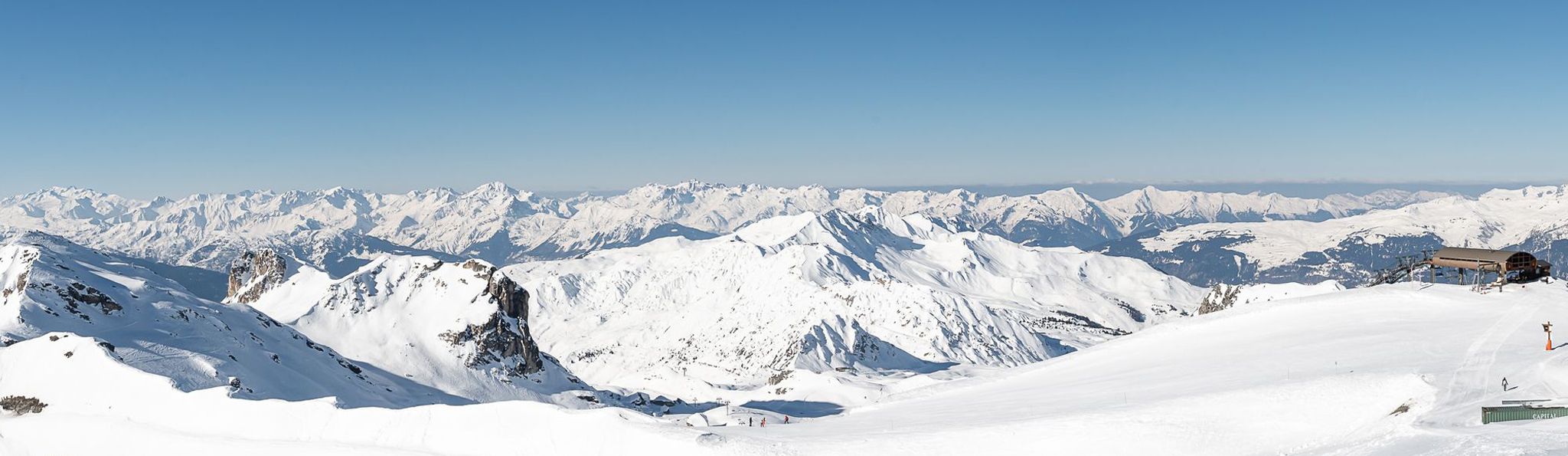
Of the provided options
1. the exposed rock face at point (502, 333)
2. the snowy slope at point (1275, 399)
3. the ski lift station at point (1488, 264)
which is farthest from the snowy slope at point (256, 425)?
the exposed rock face at point (502, 333)

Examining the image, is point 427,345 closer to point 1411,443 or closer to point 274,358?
point 274,358

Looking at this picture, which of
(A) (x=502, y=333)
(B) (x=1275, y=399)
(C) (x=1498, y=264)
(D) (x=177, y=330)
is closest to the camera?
(B) (x=1275, y=399)

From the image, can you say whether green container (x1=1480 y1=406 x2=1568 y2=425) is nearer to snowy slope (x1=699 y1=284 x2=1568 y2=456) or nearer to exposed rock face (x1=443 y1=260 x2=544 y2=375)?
snowy slope (x1=699 y1=284 x2=1568 y2=456)

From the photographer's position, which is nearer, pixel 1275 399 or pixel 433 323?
pixel 1275 399

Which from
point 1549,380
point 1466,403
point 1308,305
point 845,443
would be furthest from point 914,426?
point 1308,305

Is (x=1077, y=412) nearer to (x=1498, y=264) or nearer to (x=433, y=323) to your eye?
(x=1498, y=264)

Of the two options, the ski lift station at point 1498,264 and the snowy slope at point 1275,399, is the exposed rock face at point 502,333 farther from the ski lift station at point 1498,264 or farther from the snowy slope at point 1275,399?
the ski lift station at point 1498,264

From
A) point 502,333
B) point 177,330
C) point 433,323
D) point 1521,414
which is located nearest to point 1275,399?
point 1521,414
